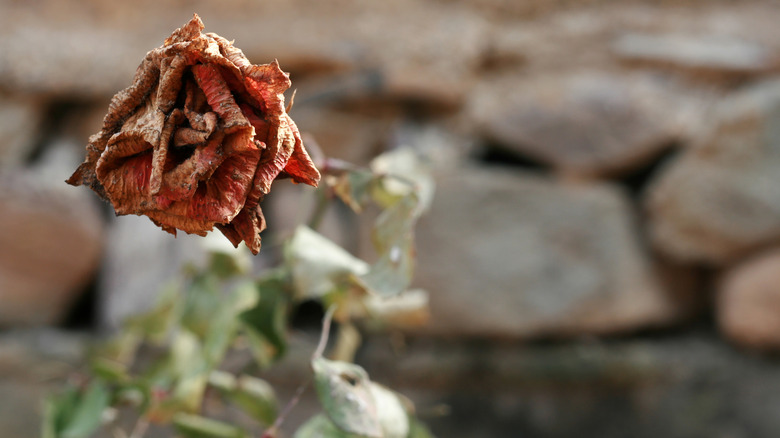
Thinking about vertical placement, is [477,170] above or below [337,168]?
above

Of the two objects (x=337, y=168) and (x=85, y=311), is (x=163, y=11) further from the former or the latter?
(x=337, y=168)

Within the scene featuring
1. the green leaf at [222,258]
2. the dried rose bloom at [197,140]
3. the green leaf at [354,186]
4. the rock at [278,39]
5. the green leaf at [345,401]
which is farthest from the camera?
the rock at [278,39]

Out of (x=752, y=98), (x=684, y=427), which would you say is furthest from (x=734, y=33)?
(x=684, y=427)

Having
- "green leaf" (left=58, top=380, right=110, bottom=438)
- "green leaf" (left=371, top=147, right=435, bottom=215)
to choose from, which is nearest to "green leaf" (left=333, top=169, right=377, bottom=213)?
"green leaf" (left=371, top=147, right=435, bottom=215)

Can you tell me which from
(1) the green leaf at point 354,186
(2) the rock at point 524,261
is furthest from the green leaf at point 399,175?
(2) the rock at point 524,261

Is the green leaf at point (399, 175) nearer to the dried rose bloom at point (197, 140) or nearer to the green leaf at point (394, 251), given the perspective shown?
the green leaf at point (394, 251)
